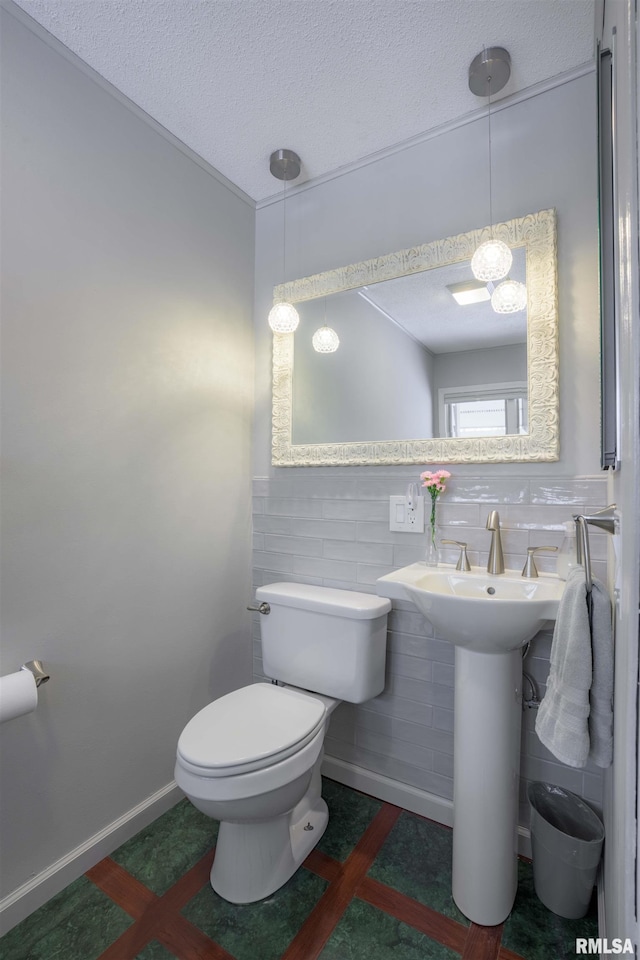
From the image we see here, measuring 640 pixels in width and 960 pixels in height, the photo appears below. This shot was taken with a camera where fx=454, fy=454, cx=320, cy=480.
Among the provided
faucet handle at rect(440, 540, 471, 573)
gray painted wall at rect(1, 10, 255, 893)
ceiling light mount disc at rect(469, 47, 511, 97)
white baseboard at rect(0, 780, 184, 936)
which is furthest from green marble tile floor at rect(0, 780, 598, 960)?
ceiling light mount disc at rect(469, 47, 511, 97)

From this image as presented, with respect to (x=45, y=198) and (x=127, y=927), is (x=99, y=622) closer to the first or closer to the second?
(x=127, y=927)

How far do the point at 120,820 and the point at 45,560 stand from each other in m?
0.93

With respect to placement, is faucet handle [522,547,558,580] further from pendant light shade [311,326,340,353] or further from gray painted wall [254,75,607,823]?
pendant light shade [311,326,340,353]

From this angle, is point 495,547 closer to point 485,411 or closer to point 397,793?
point 485,411

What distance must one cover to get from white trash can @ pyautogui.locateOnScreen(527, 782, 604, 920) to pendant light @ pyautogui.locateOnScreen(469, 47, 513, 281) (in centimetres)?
162

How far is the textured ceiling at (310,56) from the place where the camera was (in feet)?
4.19

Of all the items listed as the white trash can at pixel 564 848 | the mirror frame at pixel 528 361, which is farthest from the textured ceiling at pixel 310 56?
the white trash can at pixel 564 848

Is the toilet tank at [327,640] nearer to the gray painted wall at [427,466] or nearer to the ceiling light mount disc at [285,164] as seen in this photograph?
the gray painted wall at [427,466]

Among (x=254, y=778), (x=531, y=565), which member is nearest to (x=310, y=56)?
(x=531, y=565)

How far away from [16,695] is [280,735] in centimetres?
69

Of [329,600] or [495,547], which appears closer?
[495,547]

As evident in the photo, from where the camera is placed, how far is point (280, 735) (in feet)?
4.19

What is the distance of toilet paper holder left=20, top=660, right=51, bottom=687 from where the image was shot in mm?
1229

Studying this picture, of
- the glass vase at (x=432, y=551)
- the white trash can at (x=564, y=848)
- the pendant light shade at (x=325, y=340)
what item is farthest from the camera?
the pendant light shade at (x=325, y=340)
